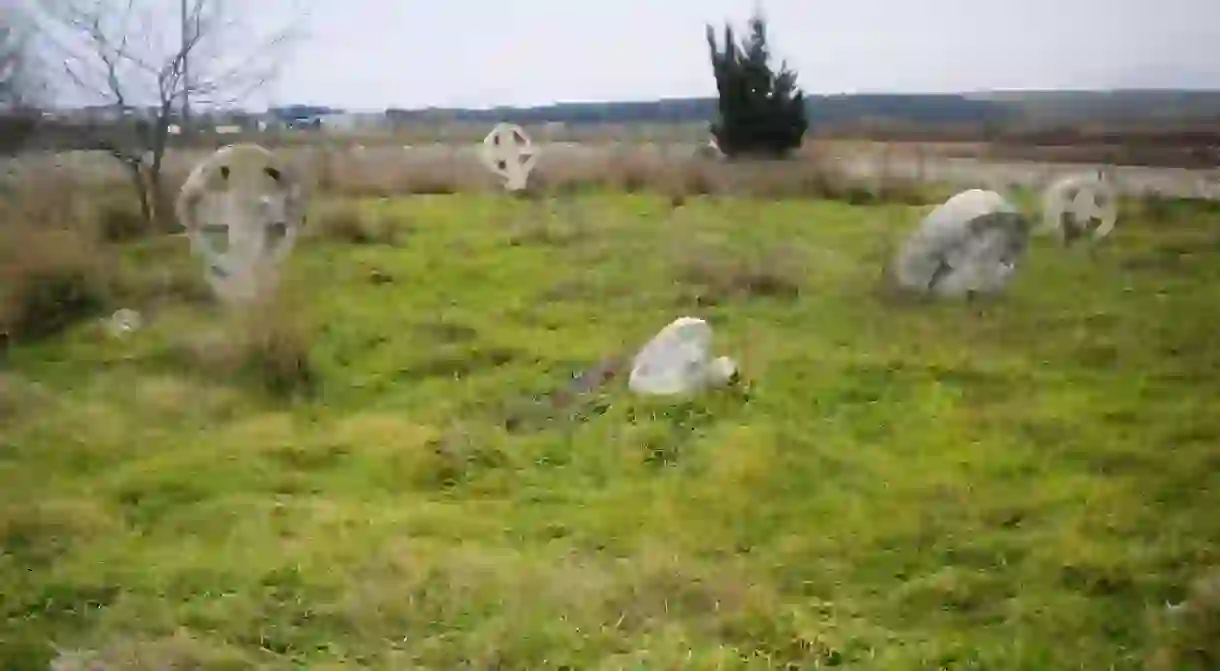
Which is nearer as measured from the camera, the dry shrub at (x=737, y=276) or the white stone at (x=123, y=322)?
the white stone at (x=123, y=322)

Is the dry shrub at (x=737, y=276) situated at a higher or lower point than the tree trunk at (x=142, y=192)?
lower

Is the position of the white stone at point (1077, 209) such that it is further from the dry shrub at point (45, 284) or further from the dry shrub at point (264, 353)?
the dry shrub at point (45, 284)

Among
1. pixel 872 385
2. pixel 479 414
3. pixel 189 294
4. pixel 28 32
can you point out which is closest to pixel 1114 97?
pixel 872 385

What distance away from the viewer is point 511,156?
50.9 ft

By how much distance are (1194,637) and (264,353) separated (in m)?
4.77

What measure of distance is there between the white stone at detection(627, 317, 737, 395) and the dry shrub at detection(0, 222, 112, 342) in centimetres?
412

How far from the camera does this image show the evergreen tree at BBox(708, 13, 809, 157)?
709 inches

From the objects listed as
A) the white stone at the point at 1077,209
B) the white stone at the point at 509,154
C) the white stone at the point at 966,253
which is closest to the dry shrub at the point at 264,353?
the white stone at the point at 966,253

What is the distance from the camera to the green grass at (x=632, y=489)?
352 centimetres

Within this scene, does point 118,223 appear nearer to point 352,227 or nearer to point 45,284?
point 352,227

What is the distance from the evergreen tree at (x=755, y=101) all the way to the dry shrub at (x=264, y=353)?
12236 millimetres

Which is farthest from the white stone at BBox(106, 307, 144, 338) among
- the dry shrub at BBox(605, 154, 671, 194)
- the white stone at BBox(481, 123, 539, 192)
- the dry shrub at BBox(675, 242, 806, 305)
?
the dry shrub at BBox(605, 154, 671, 194)

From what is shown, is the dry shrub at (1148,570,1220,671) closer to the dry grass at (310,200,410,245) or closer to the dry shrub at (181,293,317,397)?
the dry shrub at (181,293,317,397)

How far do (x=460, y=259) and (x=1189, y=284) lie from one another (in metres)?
5.54
